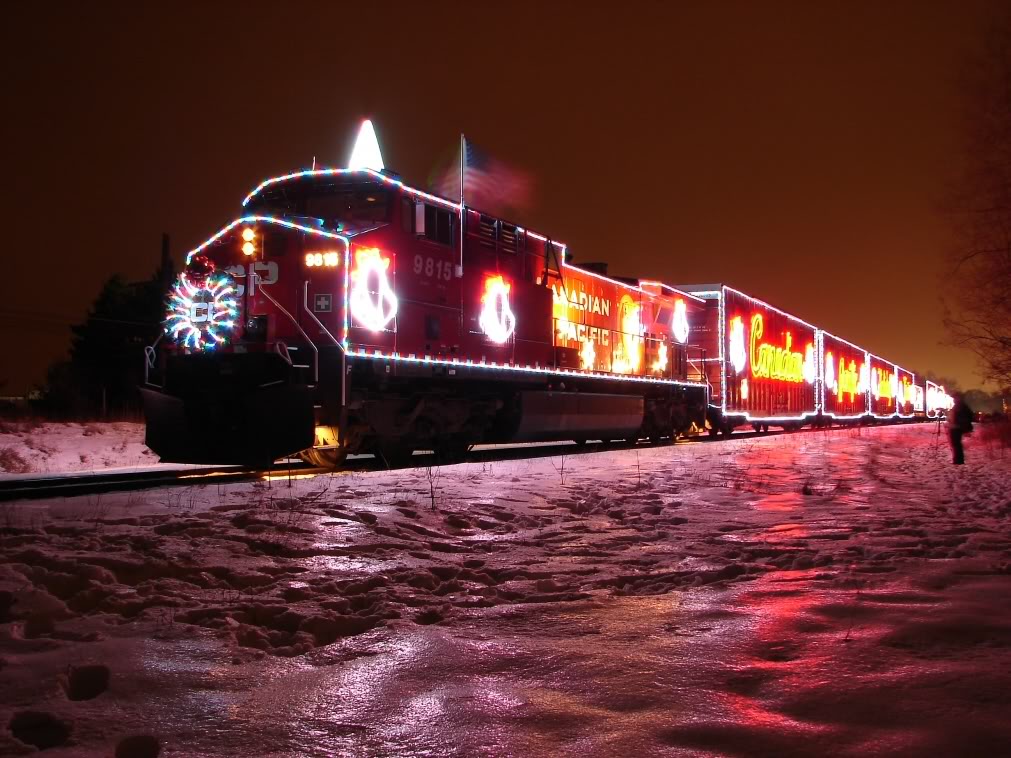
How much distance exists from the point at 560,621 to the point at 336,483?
5029mm

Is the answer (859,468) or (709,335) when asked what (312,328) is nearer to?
(859,468)

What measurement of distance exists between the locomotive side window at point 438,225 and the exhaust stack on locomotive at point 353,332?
0.09 feet

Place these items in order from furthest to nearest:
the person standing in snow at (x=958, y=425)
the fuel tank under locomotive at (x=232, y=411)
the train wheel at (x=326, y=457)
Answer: the person standing in snow at (x=958, y=425), the train wheel at (x=326, y=457), the fuel tank under locomotive at (x=232, y=411)

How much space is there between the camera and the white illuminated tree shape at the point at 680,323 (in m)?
20.9

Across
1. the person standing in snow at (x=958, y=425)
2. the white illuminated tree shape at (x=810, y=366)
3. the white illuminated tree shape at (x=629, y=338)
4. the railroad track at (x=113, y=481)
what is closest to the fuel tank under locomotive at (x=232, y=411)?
the railroad track at (x=113, y=481)

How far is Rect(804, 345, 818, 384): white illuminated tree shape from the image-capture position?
29.8 m

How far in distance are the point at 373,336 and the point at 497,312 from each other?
122 inches

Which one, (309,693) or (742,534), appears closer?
(309,693)

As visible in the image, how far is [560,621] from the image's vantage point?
400cm

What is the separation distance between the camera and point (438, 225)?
12.1 metres

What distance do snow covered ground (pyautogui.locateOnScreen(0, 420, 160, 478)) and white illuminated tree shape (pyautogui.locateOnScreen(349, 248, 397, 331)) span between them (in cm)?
563

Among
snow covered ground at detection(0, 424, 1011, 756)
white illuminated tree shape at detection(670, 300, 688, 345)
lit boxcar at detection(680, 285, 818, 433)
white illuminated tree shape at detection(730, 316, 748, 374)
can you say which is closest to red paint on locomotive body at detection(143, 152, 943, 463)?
snow covered ground at detection(0, 424, 1011, 756)

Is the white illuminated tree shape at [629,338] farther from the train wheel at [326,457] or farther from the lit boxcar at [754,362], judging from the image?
the train wheel at [326,457]

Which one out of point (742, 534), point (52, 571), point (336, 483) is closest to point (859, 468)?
point (742, 534)
